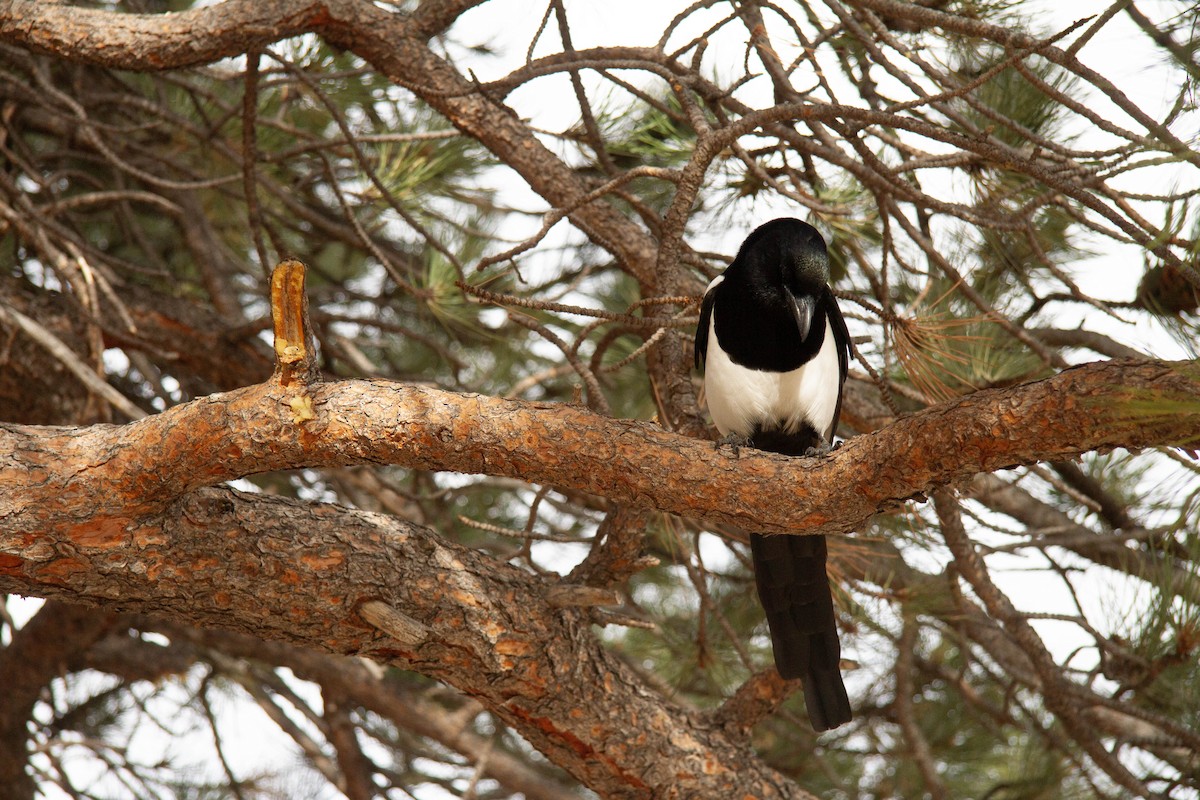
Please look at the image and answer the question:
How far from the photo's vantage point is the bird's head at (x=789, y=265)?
2.22 metres

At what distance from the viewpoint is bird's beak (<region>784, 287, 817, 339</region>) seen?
2.20 meters

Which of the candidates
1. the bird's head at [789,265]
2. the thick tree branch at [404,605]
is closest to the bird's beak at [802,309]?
the bird's head at [789,265]

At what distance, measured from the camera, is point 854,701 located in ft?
11.9

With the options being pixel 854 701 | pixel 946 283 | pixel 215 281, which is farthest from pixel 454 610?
pixel 854 701

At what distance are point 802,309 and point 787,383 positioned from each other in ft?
0.69

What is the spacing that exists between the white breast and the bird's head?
6.2 inches

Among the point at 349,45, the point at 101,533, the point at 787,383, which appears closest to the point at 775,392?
the point at 787,383

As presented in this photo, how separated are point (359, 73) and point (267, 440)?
1.40 m

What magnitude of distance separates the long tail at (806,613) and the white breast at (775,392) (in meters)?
0.29

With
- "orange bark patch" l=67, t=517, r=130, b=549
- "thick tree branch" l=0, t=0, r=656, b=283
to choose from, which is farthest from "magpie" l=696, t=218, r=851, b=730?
"orange bark patch" l=67, t=517, r=130, b=549

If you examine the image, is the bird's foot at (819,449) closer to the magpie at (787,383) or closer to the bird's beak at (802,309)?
the magpie at (787,383)

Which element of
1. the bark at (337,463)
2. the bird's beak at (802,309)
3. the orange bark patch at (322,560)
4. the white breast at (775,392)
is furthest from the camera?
the white breast at (775,392)

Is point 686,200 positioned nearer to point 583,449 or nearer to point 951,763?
point 583,449

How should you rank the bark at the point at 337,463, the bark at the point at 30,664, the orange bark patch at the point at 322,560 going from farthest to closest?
1. the bark at the point at 30,664
2. the orange bark patch at the point at 322,560
3. the bark at the point at 337,463
